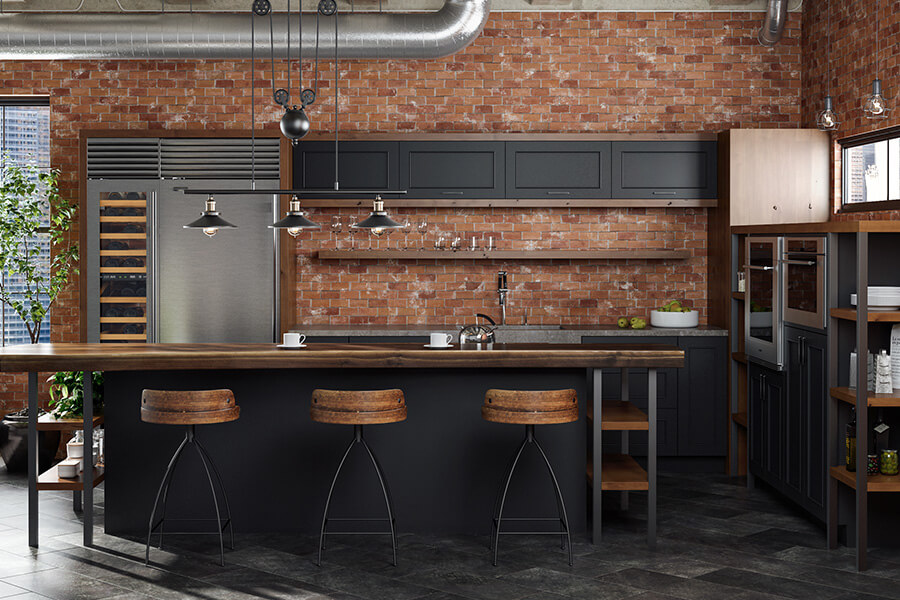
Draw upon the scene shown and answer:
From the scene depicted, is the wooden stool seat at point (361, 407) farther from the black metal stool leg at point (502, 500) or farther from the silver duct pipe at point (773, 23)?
the silver duct pipe at point (773, 23)

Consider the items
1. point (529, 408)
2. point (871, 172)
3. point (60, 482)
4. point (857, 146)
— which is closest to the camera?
point (529, 408)

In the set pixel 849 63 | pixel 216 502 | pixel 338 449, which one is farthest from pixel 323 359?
pixel 849 63

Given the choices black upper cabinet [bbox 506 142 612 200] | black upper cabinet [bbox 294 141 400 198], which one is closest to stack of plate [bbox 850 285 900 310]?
black upper cabinet [bbox 506 142 612 200]

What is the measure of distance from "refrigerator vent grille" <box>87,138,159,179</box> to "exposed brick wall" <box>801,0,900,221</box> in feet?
18.0

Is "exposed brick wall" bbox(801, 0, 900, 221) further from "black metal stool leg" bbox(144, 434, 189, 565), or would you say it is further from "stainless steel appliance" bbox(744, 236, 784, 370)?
"black metal stool leg" bbox(144, 434, 189, 565)

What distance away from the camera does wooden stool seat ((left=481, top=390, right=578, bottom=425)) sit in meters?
4.63

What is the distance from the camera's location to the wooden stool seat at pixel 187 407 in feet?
15.3

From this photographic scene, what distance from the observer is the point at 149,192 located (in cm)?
730

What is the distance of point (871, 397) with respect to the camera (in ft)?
15.3

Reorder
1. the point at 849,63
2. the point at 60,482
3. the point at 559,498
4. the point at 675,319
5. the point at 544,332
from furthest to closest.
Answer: the point at 675,319 < the point at 544,332 < the point at 849,63 < the point at 60,482 < the point at 559,498

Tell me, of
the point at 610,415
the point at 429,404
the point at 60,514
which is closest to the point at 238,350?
the point at 429,404

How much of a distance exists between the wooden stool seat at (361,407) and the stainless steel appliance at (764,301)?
2.65m

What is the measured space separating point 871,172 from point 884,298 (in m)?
2.32

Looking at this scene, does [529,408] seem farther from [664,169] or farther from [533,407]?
[664,169]
